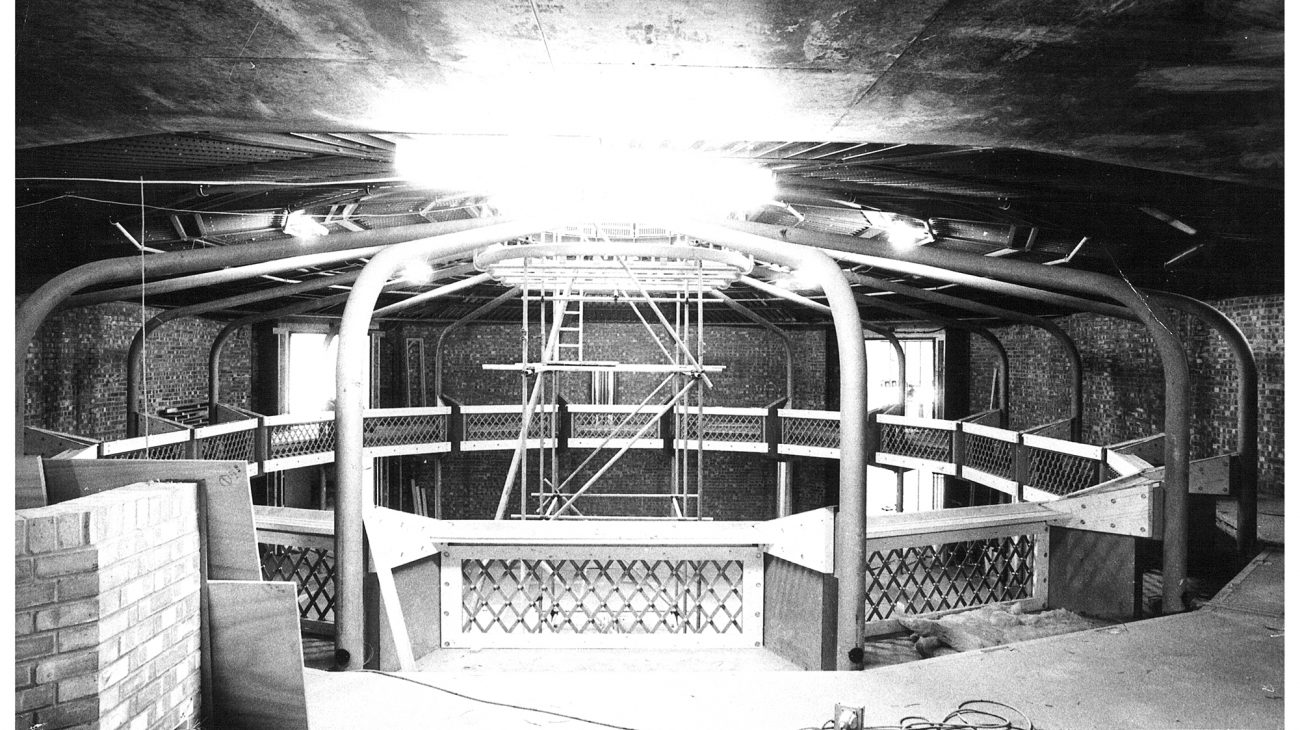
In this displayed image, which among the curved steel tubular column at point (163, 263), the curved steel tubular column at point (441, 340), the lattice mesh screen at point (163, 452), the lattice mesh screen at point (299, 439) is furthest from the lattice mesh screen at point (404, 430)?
the curved steel tubular column at point (163, 263)

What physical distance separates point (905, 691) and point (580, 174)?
417cm

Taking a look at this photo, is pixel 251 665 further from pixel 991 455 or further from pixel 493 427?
pixel 493 427

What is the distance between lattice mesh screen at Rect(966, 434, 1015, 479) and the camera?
39.6 ft

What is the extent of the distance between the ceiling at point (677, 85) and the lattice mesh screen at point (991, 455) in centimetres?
731

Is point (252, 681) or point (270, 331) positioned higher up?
point (270, 331)

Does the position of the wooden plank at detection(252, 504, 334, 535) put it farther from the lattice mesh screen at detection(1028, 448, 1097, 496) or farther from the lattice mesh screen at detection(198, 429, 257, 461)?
the lattice mesh screen at detection(1028, 448, 1097, 496)

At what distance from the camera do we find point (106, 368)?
1216 centimetres

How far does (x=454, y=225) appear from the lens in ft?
23.8

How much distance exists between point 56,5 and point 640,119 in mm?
2266

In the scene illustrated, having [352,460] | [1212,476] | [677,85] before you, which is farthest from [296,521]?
[1212,476]

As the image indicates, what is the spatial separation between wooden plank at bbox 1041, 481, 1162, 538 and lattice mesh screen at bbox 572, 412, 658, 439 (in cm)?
1049

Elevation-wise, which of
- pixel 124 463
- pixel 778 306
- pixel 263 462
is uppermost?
pixel 778 306

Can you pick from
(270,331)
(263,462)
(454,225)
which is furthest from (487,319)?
(454,225)

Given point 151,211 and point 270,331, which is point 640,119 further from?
point 270,331
